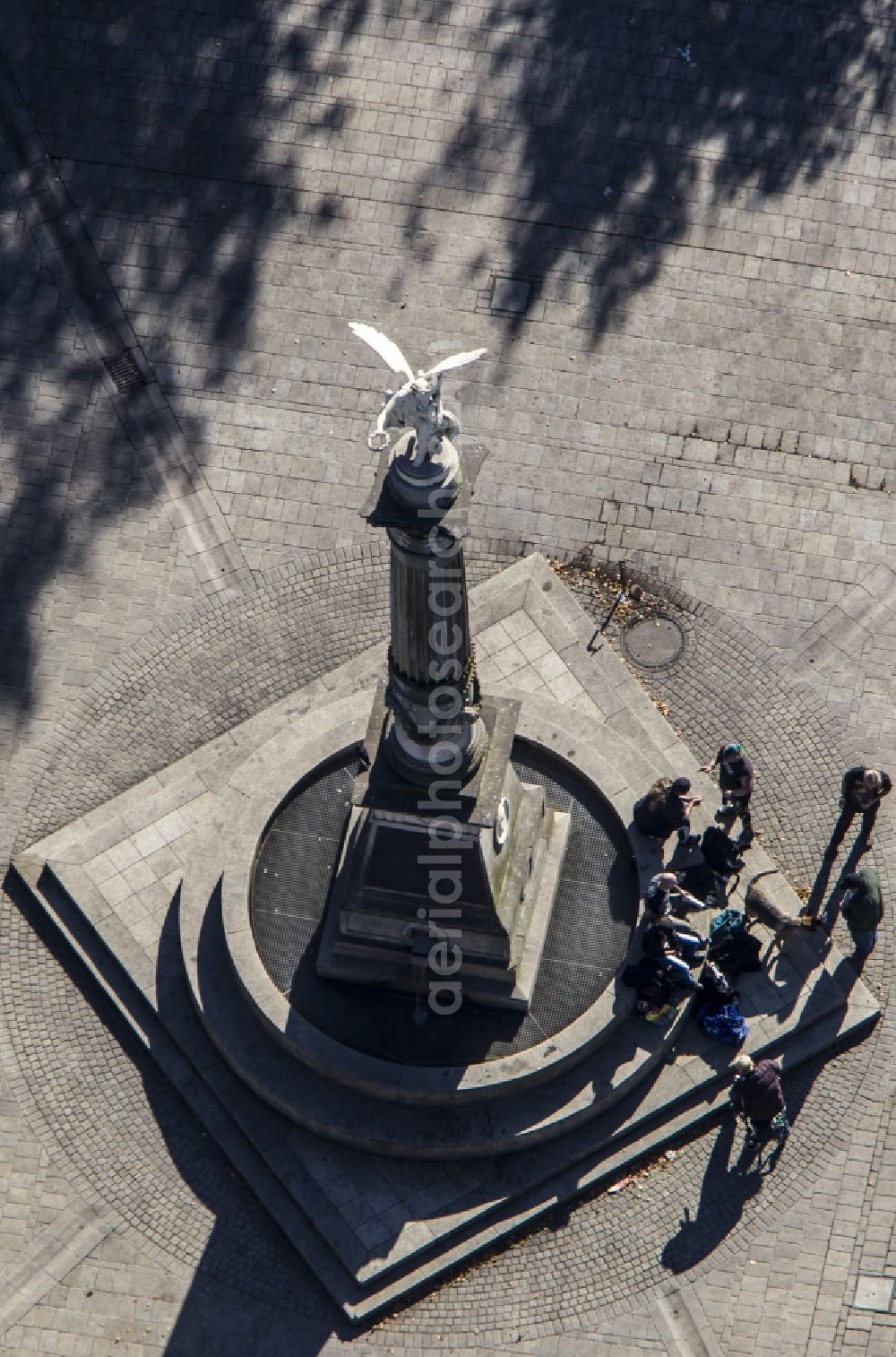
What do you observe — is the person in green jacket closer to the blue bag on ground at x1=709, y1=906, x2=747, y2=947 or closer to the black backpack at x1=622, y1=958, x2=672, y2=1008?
the blue bag on ground at x1=709, y1=906, x2=747, y2=947

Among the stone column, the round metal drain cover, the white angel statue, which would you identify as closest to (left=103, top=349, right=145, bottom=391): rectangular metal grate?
the round metal drain cover

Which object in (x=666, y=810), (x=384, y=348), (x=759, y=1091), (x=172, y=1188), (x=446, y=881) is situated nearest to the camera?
(x=384, y=348)


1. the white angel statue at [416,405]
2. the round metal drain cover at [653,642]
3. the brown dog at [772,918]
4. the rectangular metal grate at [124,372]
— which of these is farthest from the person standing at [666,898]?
the rectangular metal grate at [124,372]

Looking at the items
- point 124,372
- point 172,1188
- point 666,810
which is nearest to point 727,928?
point 666,810

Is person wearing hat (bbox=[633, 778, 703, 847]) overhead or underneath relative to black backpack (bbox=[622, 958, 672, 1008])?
overhead

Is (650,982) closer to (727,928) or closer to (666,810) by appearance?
(727,928)

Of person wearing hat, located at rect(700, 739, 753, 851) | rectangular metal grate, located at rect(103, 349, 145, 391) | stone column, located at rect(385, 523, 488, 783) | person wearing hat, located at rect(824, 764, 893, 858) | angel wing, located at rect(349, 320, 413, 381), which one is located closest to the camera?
angel wing, located at rect(349, 320, 413, 381)
